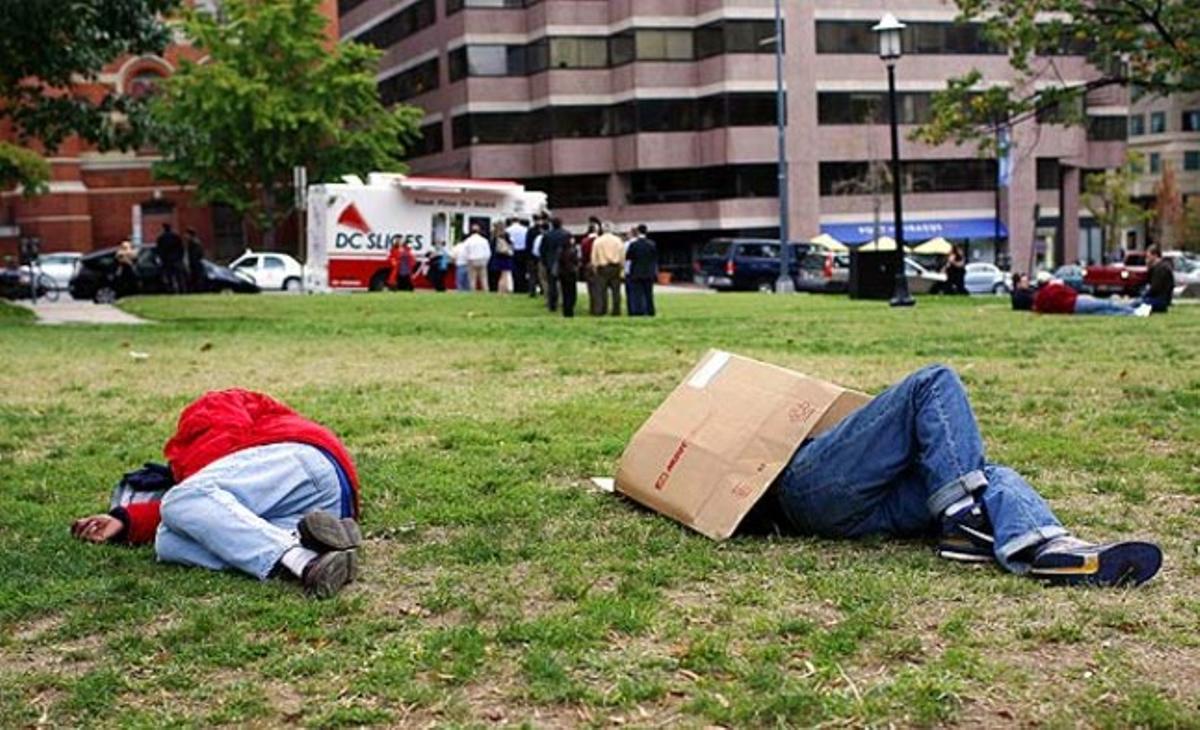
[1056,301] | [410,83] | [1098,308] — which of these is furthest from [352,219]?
[410,83]

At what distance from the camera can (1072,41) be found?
26.5m

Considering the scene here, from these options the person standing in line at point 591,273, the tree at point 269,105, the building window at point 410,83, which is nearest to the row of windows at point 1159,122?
the building window at point 410,83

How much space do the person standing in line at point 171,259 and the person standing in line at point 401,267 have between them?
199 inches

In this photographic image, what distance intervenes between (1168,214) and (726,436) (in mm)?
82306

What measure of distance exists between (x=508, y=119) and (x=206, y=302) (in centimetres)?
3798

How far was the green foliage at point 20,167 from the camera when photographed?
3658 centimetres

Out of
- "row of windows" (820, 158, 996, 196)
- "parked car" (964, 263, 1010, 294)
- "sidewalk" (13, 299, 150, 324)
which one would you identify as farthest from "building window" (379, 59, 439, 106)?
"sidewalk" (13, 299, 150, 324)

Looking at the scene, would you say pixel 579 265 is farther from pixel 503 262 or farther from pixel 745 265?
pixel 745 265

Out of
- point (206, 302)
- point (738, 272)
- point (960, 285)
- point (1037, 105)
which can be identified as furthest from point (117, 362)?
point (738, 272)

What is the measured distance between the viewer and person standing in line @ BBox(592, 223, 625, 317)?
72.3 ft

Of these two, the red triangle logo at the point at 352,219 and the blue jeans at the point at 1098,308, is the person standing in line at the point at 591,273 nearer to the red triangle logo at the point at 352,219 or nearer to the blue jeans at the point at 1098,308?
the blue jeans at the point at 1098,308

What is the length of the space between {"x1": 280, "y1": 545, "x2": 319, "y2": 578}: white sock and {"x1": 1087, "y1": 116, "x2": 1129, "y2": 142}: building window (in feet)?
229

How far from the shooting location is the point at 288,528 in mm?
5066

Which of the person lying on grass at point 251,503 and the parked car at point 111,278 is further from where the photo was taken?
the parked car at point 111,278
